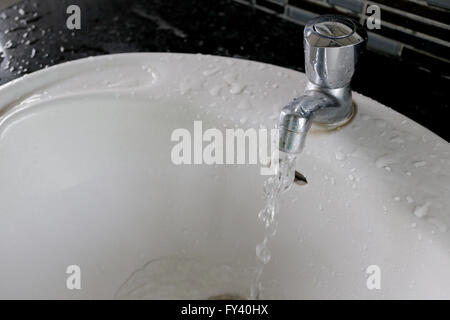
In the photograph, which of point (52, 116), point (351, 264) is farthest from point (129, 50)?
point (351, 264)

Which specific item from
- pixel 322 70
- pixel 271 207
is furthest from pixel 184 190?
pixel 322 70

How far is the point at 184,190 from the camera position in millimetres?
675

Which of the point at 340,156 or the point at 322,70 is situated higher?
the point at 322,70

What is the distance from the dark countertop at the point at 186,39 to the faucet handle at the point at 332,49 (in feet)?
0.56

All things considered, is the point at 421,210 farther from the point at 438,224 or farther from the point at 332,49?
the point at 332,49

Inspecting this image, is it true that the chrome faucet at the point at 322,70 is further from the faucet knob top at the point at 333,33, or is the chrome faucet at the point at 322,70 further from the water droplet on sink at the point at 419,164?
the water droplet on sink at the point at 419,164

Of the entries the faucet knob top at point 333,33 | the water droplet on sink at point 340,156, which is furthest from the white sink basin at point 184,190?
the faucet knob top at point 333,33

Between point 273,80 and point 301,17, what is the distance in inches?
7.0

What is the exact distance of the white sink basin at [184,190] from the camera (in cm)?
56

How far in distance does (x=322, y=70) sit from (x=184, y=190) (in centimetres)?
26
